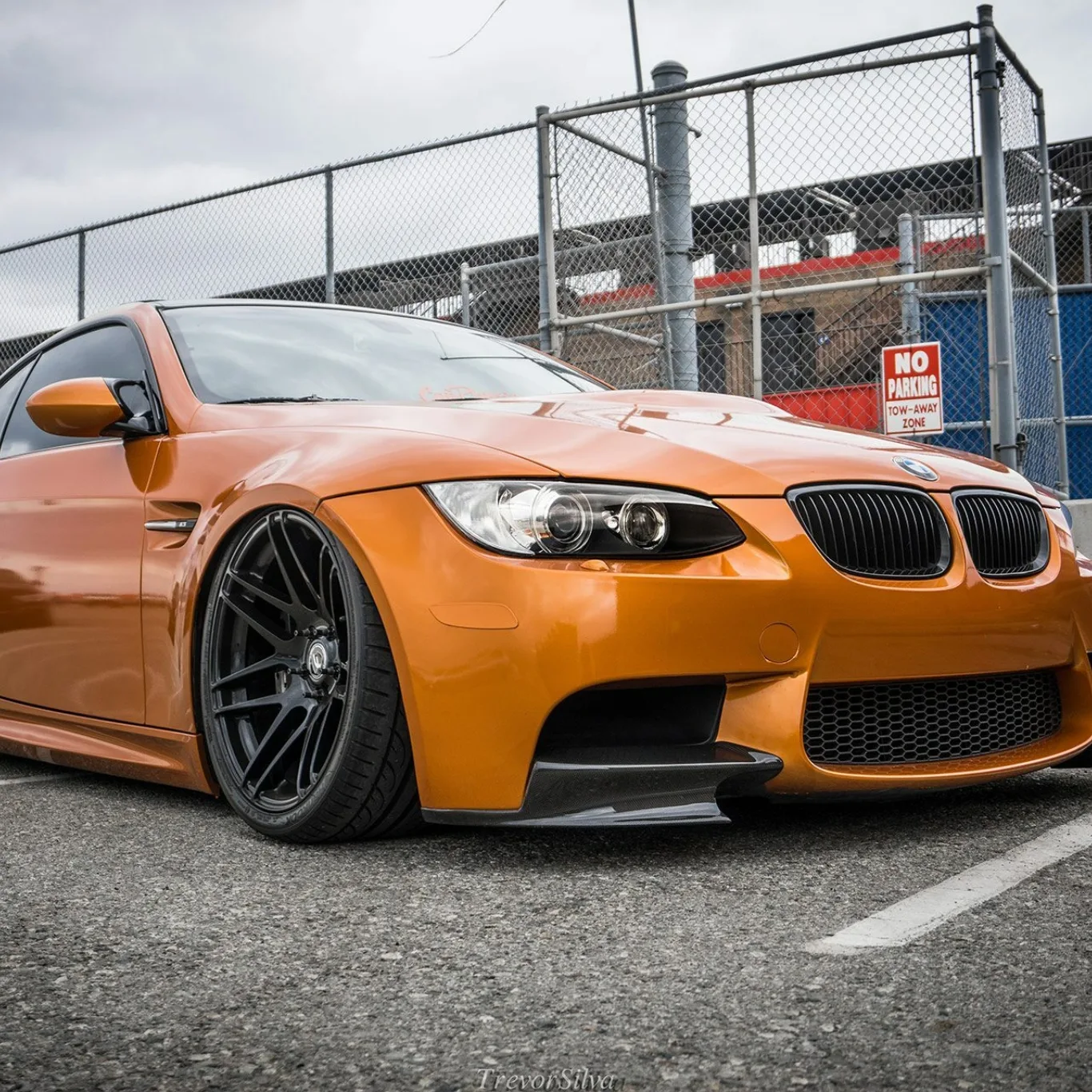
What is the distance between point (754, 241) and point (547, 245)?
1401 mm

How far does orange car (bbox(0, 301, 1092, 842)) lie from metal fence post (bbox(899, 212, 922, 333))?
462 centimetres

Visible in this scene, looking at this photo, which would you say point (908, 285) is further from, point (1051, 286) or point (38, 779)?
point (38, 779)

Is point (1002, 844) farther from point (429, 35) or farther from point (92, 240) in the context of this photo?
point (92, 240)

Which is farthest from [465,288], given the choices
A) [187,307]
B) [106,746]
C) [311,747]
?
[311,747]

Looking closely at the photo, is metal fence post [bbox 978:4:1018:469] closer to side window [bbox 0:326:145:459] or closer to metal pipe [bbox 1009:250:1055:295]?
metal pipe [bbox 1009:250:1055:295]

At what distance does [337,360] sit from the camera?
3902mm

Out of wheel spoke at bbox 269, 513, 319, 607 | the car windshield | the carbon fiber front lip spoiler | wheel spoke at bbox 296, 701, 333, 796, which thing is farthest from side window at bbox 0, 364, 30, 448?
the carbon fiber front lip spoiler

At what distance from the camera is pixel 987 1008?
1.81 metres

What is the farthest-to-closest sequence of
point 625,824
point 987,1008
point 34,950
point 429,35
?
point 429,35 < point 625,824 < point 34,950 < point 987,1008

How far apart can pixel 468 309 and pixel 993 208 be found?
4569 mm

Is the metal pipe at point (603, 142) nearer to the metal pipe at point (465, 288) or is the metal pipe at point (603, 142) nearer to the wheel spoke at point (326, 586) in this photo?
the metal pipe at point (465, 288)

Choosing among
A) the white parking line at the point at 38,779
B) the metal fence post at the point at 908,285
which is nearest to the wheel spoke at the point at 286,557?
the white parking line at the point at 38,779

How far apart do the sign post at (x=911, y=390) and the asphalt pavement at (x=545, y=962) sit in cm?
427

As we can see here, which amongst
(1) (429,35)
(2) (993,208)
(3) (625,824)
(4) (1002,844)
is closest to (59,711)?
(3) (625,824)
